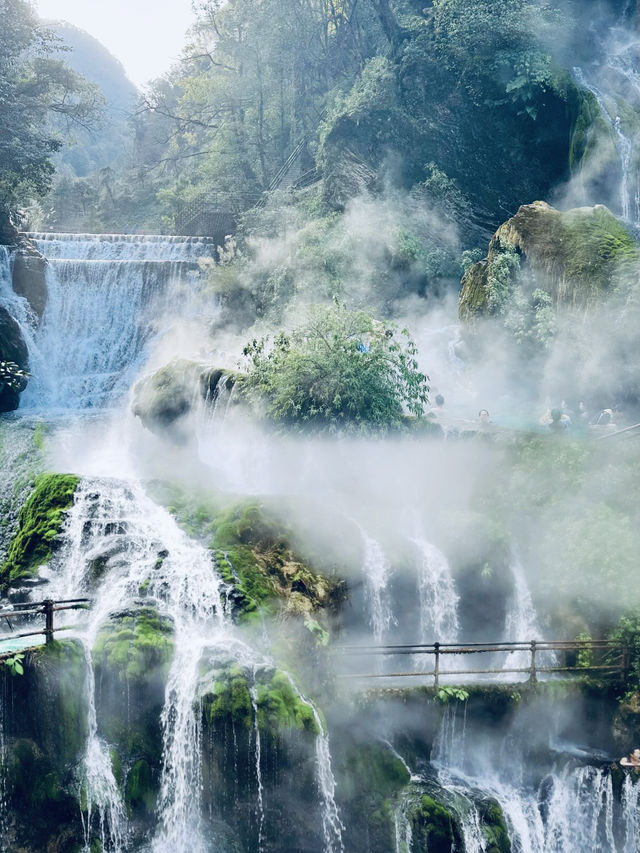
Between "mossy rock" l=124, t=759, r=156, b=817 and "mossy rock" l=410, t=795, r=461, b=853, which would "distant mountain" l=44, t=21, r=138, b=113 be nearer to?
"mossy rock" l=124, t=759, r=156, b=817

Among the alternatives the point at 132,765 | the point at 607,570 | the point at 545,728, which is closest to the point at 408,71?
the point at 607,570

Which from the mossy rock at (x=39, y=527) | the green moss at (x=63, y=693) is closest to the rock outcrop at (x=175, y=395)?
the mossy rock at (x=39, y=527)

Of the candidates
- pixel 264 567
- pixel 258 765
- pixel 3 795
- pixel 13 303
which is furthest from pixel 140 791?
pixel 13 303

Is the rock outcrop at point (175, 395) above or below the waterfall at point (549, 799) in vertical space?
above

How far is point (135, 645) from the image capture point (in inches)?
481

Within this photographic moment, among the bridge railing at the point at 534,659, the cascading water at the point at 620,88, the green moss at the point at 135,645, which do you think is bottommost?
the bridge railing at the point at 534,659

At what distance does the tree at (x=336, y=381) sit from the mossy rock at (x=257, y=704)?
24.2 ft

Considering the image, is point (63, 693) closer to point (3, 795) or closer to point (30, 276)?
point (3, 795)

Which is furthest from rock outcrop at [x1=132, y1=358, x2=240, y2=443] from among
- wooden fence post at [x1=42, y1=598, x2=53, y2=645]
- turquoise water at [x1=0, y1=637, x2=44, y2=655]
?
wooden fence post at [x1=42, y1=598, x2=53, y2=645]

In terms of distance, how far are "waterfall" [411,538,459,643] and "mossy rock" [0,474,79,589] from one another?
7595 mm

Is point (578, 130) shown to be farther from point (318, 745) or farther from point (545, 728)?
point (318, 745)

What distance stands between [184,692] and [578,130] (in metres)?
24.8

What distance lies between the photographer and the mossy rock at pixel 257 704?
11.6 meters

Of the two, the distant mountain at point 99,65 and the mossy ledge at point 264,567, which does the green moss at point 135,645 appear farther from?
the distant mountain at point 99,65
